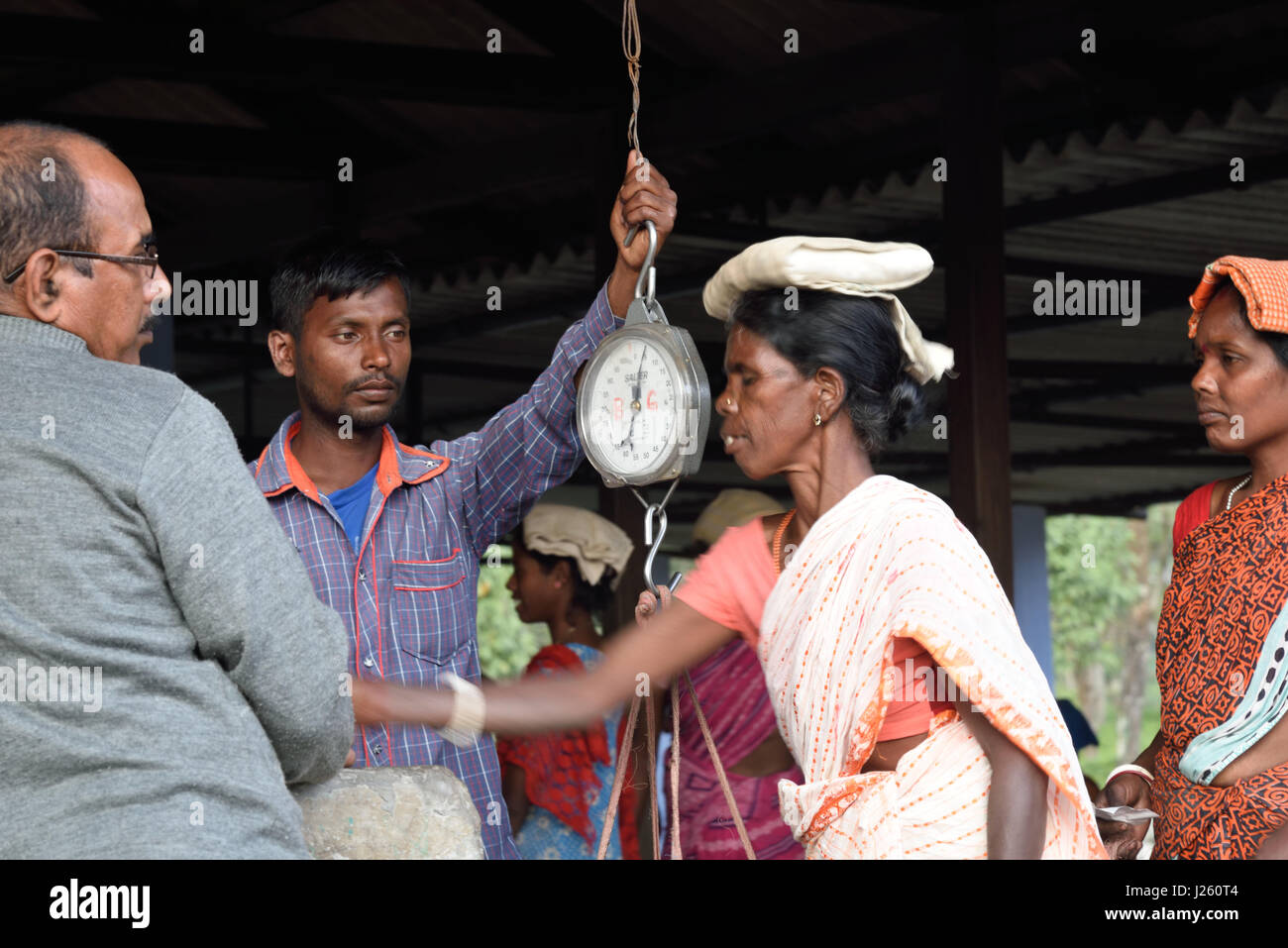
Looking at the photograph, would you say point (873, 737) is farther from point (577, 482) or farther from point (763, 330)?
point (577, 482)

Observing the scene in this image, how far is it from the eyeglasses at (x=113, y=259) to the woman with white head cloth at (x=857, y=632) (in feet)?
2.43

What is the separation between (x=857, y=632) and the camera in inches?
93.4

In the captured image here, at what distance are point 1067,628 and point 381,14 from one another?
1451 centimetres

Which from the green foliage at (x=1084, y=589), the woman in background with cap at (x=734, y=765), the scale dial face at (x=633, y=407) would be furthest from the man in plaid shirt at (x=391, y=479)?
the green foliage at (x=1084, y=589)

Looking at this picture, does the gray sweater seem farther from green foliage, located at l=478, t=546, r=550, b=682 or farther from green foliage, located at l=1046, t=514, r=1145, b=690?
green foliage, located at l=1046, t=514, r=1145, b=690

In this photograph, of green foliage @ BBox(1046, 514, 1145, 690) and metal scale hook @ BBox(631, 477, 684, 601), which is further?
green foliage @ BBox(1046, 514, 1145, 690)

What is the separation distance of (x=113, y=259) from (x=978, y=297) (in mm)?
3075

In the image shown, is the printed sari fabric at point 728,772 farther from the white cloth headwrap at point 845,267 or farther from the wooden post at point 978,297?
the wooden post at point 978,297

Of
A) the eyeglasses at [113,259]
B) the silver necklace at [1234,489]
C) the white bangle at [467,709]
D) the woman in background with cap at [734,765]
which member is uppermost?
the eyeglasses at [113,259]

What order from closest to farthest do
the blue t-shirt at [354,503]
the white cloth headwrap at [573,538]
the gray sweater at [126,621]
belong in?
the gray sweater at [126,621]
the blue t-shirt at [354,503]
the white cloth headwrap at [573,538]

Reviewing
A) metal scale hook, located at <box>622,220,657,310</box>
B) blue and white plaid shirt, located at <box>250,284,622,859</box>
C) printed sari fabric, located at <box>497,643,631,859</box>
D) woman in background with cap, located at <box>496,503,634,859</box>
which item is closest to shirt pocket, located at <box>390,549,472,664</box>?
blue and white plaid shirt, located at <box>250,284,622,859</box>

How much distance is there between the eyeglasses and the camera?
74.0 inches

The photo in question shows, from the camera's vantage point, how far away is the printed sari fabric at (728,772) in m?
3.33

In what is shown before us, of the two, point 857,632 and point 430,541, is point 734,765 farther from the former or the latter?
point 857,632
